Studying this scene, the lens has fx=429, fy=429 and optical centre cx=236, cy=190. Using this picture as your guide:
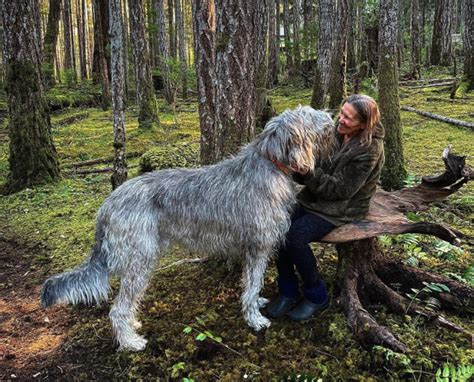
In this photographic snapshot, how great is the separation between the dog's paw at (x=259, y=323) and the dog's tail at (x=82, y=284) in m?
1.43

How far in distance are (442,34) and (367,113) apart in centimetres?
2262

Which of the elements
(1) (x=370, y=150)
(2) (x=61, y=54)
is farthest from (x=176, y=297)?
(2) (x=61, y=54)

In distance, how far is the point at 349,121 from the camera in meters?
4.00

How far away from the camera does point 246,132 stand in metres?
5.01

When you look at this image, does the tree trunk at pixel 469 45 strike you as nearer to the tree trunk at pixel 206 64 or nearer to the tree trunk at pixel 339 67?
the tree trunk at pixel 339 67

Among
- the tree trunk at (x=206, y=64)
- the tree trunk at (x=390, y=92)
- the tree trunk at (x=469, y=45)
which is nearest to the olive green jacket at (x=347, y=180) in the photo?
the tree trunk at (x=206, y=64)

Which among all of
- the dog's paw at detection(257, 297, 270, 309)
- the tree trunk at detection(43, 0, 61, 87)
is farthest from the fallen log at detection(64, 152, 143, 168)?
the tree trunk at detection(43, 0, 61, 87)

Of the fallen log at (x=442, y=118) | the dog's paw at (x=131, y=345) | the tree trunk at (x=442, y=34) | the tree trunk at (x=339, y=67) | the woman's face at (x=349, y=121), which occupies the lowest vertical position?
the dog's paw at (x=131, y=345)

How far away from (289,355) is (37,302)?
327 cm

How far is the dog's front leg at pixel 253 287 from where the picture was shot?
4141 millimetres

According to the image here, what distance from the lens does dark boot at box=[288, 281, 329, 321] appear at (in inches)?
166

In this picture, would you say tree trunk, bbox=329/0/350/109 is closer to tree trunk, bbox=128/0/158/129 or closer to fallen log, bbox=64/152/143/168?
fallen log, bbox=64/152/143/168

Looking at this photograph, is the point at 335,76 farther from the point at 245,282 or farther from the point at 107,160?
the point at 245,282

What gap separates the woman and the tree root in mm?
318
